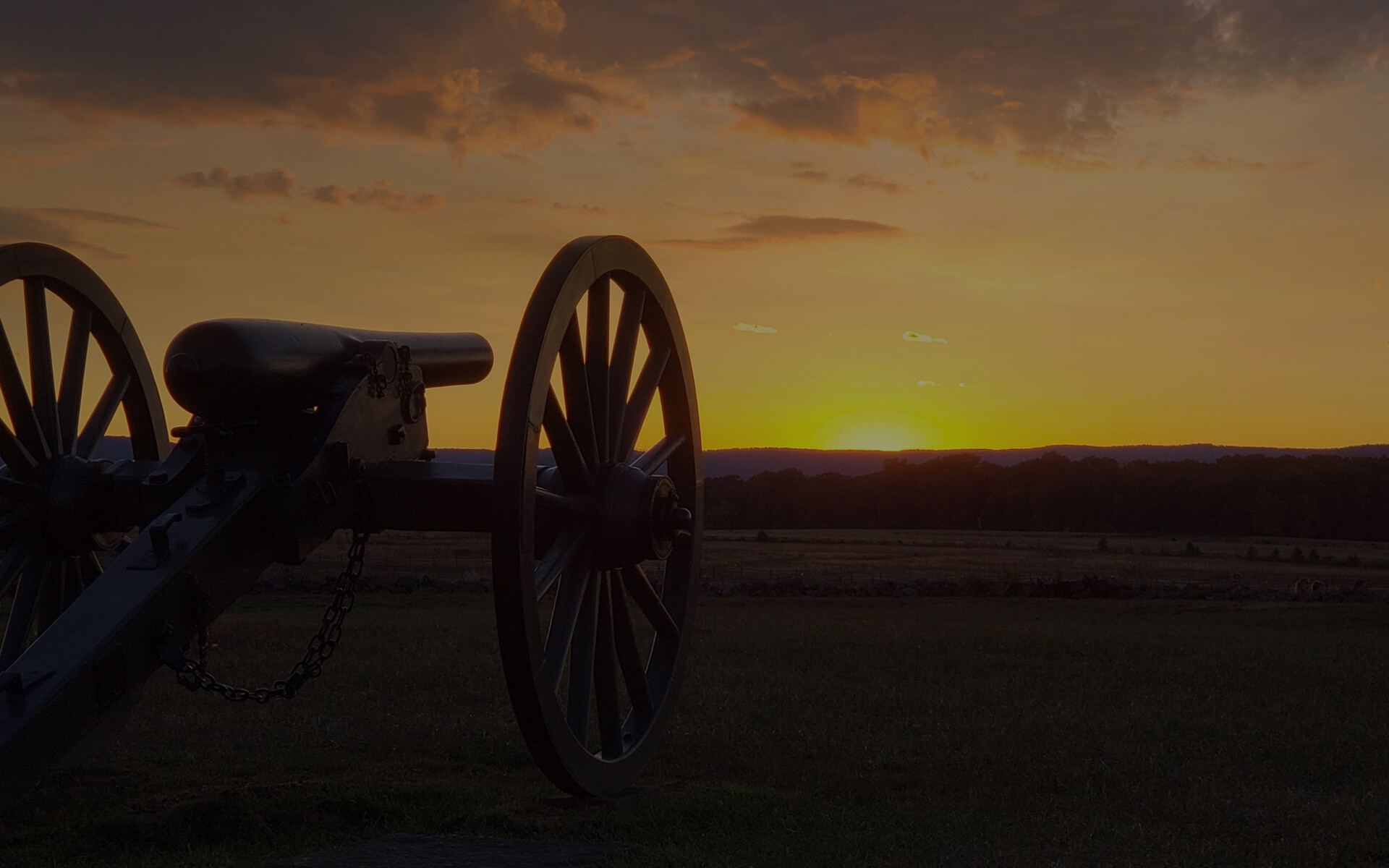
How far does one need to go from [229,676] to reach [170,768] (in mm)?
5265

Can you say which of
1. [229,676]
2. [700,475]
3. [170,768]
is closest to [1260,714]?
[700,475]

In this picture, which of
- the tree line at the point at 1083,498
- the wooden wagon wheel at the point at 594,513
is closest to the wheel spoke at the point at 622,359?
the wooden wagon wheel at the point at 594,513

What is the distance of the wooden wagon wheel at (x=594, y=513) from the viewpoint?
232 inches

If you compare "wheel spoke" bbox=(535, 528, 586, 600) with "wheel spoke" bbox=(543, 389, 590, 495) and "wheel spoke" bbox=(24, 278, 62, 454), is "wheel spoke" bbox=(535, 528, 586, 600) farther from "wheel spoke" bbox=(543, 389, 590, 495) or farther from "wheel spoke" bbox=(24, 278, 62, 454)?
Result: "wheel spoke" bbox=(24, 278, 62, 454)

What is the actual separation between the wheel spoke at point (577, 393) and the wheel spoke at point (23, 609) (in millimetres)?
3408

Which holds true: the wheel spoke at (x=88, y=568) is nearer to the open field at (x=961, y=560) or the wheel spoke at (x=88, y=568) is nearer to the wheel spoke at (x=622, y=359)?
the wheel spoke at (x=622, y=359)

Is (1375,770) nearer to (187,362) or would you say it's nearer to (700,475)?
(700,475)

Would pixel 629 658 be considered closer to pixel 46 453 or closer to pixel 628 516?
pixel 628 516

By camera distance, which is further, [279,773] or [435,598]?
[435,598]

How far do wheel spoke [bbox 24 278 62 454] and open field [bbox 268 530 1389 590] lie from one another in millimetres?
21794

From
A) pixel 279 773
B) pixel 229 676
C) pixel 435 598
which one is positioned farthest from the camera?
pixel 435 598

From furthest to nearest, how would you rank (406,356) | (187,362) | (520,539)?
(406,356)
(187,362)
(520,539)

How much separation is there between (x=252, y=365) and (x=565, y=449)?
5.18ft

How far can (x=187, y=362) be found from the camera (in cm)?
643
